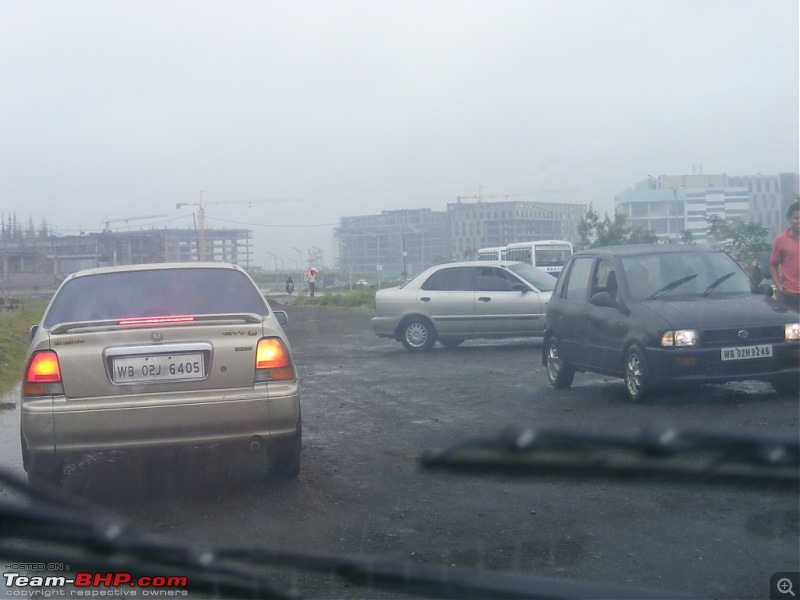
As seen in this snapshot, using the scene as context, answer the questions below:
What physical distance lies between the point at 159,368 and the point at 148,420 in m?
0.32

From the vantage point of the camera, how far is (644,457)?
13.4 ft

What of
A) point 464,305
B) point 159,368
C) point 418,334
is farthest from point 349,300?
point 159,368

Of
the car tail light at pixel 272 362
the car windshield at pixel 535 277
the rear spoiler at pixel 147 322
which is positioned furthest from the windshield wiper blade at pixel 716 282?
the car windshield at pixel 535 277

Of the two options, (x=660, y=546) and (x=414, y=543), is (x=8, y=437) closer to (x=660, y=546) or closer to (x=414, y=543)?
(x=414, y=543)

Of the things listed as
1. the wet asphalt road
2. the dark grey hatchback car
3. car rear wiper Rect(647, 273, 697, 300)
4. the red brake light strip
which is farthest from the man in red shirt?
the red brake light strip

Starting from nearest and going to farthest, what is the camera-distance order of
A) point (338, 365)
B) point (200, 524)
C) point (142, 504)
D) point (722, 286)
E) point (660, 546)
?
1. point (660, 546)
2. point (200, 524)
3. point (142, 504)
4. point (722, 286)
5. point (338, 365)

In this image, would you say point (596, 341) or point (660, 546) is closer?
point (660, 546)

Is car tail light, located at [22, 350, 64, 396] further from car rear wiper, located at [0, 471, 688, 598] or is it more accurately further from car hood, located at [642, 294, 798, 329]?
car hood, located at [642, 294, 798, 329]

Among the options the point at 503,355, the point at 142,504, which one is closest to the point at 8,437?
the point at 142,504

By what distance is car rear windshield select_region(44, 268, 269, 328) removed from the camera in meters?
6.34

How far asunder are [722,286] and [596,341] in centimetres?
135

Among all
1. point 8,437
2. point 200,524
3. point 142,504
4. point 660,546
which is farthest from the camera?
point 8,437

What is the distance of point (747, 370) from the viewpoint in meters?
8.45

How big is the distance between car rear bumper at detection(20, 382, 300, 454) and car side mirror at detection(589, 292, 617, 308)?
4.51 meters
